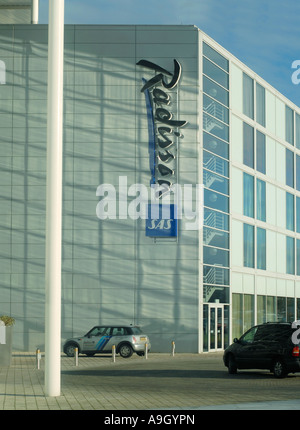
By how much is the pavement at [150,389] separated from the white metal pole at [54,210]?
0.81 metres

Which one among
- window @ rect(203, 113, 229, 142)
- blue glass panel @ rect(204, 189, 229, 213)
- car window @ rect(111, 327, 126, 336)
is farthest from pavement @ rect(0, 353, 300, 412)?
window @ rect(203, 113, 229, 142)

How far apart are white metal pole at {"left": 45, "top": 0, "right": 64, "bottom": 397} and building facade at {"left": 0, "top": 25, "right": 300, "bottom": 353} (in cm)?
2433

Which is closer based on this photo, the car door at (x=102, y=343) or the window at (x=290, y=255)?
the car door at (x=102, y=343)

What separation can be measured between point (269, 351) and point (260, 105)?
28166mm

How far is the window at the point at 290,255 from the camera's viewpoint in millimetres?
51525

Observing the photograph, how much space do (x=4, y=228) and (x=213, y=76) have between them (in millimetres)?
14213

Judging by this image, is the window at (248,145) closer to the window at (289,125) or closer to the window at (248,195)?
the window at (248,195)

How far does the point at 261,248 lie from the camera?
47750 millimetres

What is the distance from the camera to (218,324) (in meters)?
42.5

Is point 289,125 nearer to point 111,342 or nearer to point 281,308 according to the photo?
point 281,308

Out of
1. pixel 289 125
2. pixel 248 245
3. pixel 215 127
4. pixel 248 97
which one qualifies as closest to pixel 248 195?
pixel 248 245

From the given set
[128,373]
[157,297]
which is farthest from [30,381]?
[157,297]

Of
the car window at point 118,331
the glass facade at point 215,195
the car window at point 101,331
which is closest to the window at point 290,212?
the glass facade at point 215,195

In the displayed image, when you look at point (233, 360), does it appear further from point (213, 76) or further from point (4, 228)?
point (213, 76)
